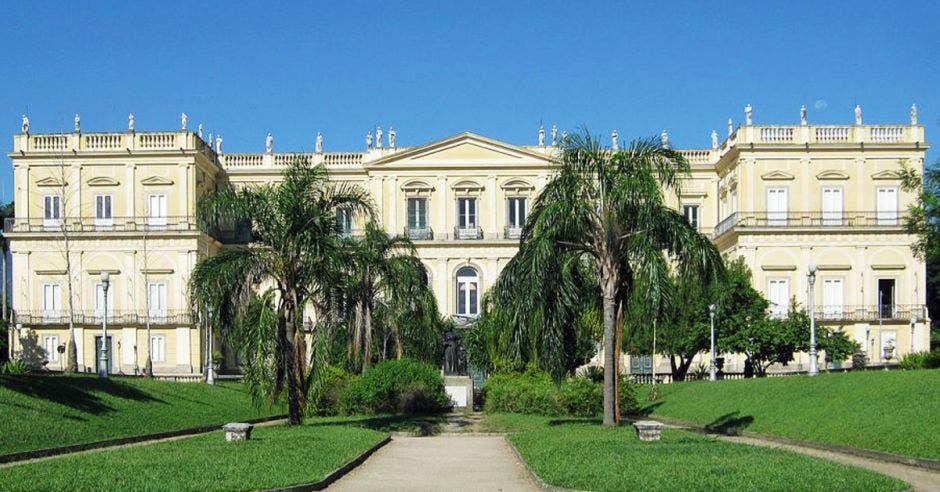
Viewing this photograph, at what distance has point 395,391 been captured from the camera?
37.4 m

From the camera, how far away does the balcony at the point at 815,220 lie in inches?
2520

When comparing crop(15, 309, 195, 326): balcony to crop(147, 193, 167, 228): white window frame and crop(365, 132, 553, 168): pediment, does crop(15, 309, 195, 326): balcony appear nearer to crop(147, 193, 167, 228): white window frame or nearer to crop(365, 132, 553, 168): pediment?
crop(147, 193, 167, 228): white window frame

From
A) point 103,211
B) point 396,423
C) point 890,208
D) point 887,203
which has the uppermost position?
point 103,211

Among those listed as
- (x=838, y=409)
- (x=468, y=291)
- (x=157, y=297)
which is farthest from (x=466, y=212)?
(x=838, y=409)

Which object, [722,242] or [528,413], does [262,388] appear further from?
[722,242]

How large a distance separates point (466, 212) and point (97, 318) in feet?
67.2

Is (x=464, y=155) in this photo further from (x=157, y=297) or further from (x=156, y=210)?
(x=157, y=297)

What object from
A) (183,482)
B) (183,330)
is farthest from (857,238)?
(183,482)

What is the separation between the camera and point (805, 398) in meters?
28.3

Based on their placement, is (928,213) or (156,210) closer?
(928,213)

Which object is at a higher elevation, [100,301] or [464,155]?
[464,155]

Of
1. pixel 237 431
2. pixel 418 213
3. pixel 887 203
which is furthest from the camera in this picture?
pixel 418 213

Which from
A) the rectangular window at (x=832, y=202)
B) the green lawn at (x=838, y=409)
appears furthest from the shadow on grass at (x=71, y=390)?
the rectangular window at (x=832, y=202)

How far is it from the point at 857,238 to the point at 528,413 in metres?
32.8
